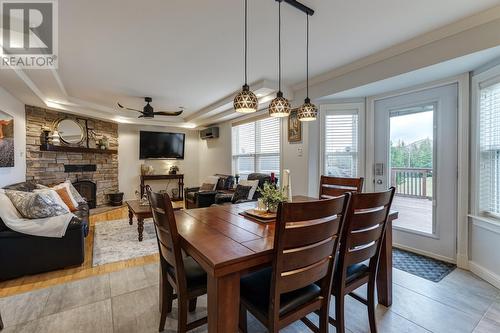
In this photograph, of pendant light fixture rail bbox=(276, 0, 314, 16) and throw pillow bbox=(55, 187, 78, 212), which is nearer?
pendant light fixture rail bbox=(276, 0, 314, 16)

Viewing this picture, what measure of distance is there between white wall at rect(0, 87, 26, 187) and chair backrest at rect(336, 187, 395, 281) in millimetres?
4737

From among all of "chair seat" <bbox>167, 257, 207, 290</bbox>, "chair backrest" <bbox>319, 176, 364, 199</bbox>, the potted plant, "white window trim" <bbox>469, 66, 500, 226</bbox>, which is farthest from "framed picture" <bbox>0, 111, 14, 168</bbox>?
"white window trim" <bbox>469, 66, 500, 226</bbox>

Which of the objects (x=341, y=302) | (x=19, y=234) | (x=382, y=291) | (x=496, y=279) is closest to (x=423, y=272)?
(x=496, y=279)

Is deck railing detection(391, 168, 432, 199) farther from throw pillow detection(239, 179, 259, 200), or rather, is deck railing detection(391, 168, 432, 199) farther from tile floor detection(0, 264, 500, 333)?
throw pillow detection(239, 179, 259, 200)

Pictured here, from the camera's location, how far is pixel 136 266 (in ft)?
9.14

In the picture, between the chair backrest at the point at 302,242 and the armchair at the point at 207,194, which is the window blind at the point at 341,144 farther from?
the chair backrest at the point at 302,242

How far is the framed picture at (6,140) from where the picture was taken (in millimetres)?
3434

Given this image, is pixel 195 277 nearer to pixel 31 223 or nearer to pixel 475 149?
pixel 31 223

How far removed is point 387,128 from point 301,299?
299 centimetres

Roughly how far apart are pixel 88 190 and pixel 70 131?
1.46 m

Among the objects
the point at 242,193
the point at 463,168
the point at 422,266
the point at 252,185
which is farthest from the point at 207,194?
the point at 463,168

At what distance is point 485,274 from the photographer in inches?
94.7

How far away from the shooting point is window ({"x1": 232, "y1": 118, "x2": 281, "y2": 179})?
16.1 feet

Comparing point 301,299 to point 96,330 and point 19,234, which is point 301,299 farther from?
point 19,234
